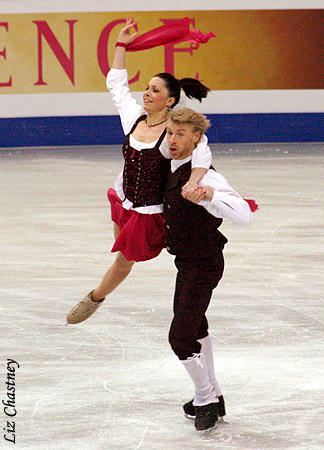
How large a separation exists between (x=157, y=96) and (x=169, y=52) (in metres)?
9.07

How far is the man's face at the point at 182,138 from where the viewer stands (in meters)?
3.14

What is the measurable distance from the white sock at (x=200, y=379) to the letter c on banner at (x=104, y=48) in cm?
955

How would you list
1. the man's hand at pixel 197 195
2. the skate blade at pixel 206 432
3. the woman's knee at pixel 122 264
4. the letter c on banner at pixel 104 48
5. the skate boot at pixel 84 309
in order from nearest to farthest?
the man's hand at pixel 197 195 → the skate blade at pixel 206 432 → the woman's knee at pixel 122 264 → the skate boot at pixel 84 309 → the letter c on banner at pixel 104 48

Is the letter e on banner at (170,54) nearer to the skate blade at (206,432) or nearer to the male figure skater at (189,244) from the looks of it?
the male figure skater at (189,244)

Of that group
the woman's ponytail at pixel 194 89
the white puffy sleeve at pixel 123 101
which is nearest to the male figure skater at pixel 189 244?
the woman's ponytail at pixel 194 89

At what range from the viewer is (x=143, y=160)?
3662 mm

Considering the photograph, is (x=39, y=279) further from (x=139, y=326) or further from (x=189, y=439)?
(x=189, y=439)

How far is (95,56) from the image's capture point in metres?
12.5

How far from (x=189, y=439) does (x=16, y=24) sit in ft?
32.7

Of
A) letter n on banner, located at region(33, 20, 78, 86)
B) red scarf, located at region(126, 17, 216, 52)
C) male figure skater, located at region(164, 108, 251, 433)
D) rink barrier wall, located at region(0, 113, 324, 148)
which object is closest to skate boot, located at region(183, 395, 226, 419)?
male figure skater, located at region(164, 108, 251, 433)

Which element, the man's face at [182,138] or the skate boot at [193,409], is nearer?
the man's face at [182,138]

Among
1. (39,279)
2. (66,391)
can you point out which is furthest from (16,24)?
(66,391)

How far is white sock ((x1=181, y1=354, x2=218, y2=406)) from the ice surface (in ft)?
0.43

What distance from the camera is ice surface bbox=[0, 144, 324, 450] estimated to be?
130 inches
